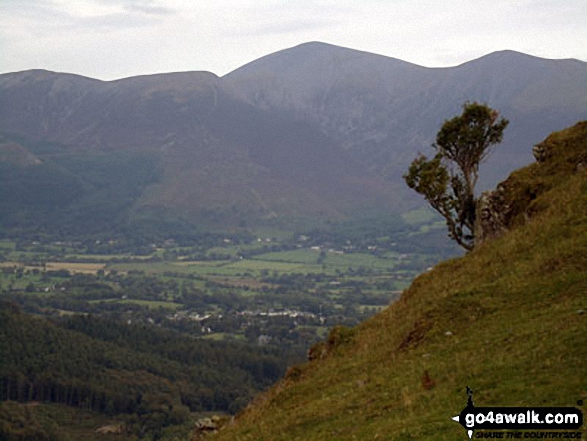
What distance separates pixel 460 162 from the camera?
44.8 m

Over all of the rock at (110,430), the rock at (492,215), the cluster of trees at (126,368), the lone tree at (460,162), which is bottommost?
the rock at (110,430)

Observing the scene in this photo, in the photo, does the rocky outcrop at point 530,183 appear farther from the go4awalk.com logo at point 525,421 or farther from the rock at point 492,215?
the go4awalk.com logo at point 525,421

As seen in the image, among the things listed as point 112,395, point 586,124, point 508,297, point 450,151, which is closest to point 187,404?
point 112,395

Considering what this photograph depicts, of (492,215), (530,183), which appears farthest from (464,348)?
(492,215)

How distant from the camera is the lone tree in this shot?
43219 millimetres

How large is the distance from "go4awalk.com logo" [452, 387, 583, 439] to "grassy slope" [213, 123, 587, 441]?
0.34 metres

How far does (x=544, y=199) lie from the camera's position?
111ft

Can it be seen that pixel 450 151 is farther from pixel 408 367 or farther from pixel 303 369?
pixel 408 367

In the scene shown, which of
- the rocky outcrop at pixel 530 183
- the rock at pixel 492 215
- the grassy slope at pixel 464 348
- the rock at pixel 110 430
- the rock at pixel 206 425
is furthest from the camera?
the rock at pixel 110 430

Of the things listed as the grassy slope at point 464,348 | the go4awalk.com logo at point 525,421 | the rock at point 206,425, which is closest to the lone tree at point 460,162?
the grassy slope at point 464,348

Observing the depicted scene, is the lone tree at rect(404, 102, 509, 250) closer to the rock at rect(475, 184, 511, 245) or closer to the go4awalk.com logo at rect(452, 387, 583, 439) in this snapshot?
the rock at rect(475, 184, 511, 245)

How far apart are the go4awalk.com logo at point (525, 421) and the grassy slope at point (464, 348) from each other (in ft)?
1.11

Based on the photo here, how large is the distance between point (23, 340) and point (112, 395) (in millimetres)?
25354

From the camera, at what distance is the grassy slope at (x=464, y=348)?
17.7m
